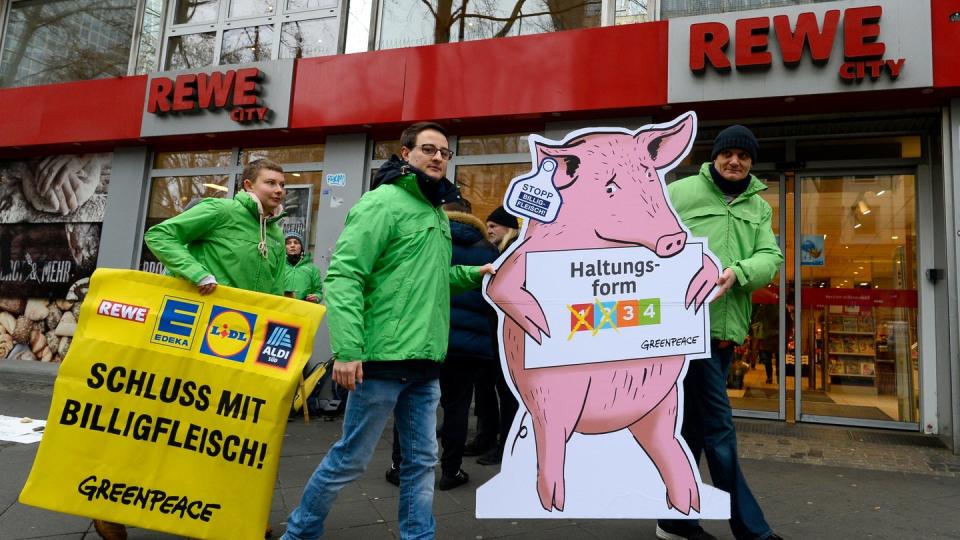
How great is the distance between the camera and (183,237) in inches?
115

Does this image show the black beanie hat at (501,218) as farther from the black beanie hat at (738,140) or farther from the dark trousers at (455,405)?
the black beanie hat at (738,140)

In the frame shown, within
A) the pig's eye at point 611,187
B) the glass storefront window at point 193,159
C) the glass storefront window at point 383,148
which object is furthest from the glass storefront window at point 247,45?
the pig's eye at point 611,187

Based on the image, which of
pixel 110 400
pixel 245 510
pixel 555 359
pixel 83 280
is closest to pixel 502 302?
pixel 555 359

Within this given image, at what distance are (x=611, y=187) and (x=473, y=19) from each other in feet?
19.2

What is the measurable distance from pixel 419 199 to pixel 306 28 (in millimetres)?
7141

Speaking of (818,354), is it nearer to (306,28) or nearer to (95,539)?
(95,539)

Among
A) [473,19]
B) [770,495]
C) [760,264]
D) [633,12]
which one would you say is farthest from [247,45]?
[770,495]

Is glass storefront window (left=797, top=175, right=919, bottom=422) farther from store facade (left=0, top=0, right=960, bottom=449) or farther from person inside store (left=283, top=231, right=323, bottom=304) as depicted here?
person inside store (left=283, top=231, right=323, bottom=304)

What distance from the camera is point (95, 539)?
2.97m

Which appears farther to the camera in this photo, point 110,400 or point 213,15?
point 213,15

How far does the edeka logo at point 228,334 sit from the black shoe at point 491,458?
7.77 feet

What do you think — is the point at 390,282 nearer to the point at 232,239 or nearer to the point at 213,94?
the point at 232,239

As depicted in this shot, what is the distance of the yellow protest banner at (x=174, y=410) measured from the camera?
8.54 feet

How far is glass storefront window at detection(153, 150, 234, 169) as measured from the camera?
8.74 meters
